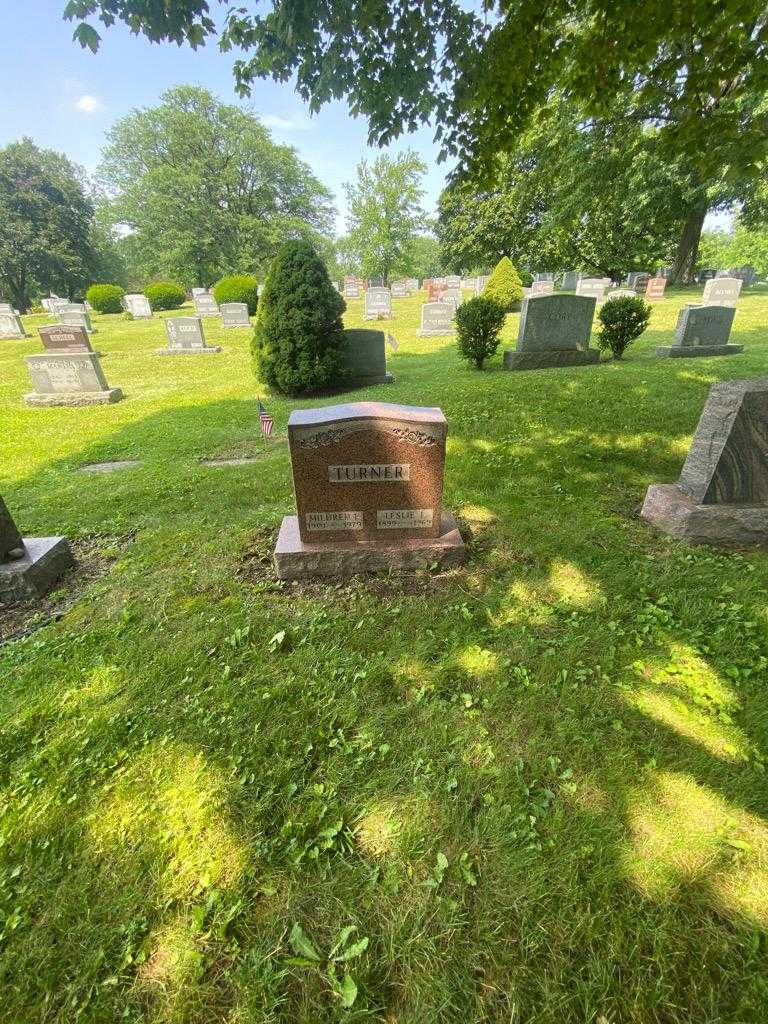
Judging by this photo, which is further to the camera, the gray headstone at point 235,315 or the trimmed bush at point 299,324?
the gray headstone at point 235,315

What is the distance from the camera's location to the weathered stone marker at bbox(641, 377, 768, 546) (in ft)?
11.4

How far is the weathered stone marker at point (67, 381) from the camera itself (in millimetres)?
9844

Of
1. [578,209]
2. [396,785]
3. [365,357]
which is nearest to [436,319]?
[578,209]

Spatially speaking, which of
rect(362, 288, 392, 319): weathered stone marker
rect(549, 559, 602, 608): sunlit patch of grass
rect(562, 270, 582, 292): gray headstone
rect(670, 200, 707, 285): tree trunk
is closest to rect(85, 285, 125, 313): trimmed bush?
rect(362, 288, 392, 319): weathered stone marker

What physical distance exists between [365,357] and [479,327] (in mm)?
2556

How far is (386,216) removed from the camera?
43625mm

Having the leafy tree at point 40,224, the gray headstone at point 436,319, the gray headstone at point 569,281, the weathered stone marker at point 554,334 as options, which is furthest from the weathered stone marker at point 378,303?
the leafy tree at point 40,224

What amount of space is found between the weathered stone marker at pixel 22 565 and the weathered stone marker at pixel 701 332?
1188cm

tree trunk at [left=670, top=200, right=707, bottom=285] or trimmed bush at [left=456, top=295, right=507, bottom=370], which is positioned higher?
tree trunk at [left=670, top=200, right=707, bottom=285]

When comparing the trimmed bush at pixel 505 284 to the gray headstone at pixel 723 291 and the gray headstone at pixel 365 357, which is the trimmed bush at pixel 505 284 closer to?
the gray headstone at pixel 723 291

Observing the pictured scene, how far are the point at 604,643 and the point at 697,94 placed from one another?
4677 mm

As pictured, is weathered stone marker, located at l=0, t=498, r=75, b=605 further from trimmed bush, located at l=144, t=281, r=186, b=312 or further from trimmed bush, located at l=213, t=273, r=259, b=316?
trimmed bush, located at l=144, t=281, r=186, b=312

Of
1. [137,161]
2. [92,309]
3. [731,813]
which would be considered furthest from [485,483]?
[137,161]

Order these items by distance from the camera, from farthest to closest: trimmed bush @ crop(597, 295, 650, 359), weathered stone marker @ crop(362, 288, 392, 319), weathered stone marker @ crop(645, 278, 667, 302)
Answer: weathered stone marker @ crop(645, 278, 667, 302), weathered stone marker @ crop(362, 288, 392, 319), trimmed bush @ crop(597, 295, 650, 359)
